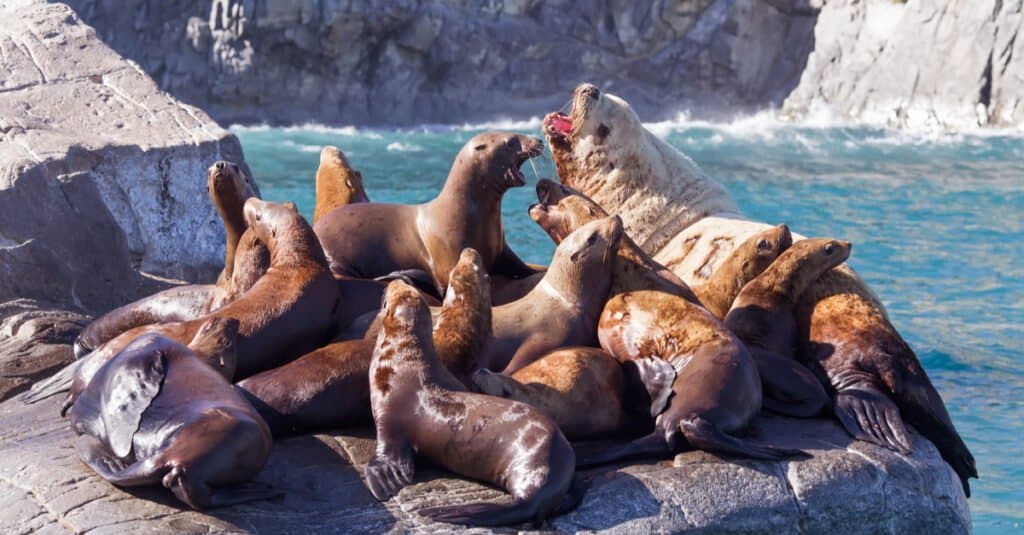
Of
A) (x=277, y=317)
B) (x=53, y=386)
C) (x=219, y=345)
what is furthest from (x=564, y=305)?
(x=53, y=386)

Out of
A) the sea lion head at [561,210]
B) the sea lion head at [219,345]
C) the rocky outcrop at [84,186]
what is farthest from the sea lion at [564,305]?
the rocky outcrop at [84,186]

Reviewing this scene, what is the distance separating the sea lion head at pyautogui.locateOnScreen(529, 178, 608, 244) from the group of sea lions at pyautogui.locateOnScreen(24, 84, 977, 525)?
11 millimetres

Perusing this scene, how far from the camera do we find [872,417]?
523cm

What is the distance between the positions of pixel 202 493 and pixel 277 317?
1.19 m

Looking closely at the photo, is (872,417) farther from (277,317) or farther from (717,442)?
(277,317)

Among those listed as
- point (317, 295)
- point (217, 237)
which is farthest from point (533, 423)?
point (217, 237)

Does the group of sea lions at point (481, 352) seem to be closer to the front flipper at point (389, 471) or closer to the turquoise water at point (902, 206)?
the front flipper at point (389, 471)

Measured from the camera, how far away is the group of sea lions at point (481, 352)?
4.31 meters

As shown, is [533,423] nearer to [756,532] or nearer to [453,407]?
[453,407]

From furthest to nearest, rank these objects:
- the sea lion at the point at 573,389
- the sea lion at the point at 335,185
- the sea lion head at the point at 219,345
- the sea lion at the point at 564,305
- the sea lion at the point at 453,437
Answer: the sea lion at the point at 335,185 < the sea lion at the point at 564,305 < the sea lion head at the point at 219,345 < the sea lion at the point at 573,389 < the sea lion at the point at 453,437

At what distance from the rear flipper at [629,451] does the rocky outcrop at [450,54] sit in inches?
1040

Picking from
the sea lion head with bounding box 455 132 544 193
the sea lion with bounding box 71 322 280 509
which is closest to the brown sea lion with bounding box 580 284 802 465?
the sea lion head with bounding box 455 132 544 193

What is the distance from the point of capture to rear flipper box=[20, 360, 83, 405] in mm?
5453

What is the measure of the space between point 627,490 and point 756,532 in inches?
20.0
